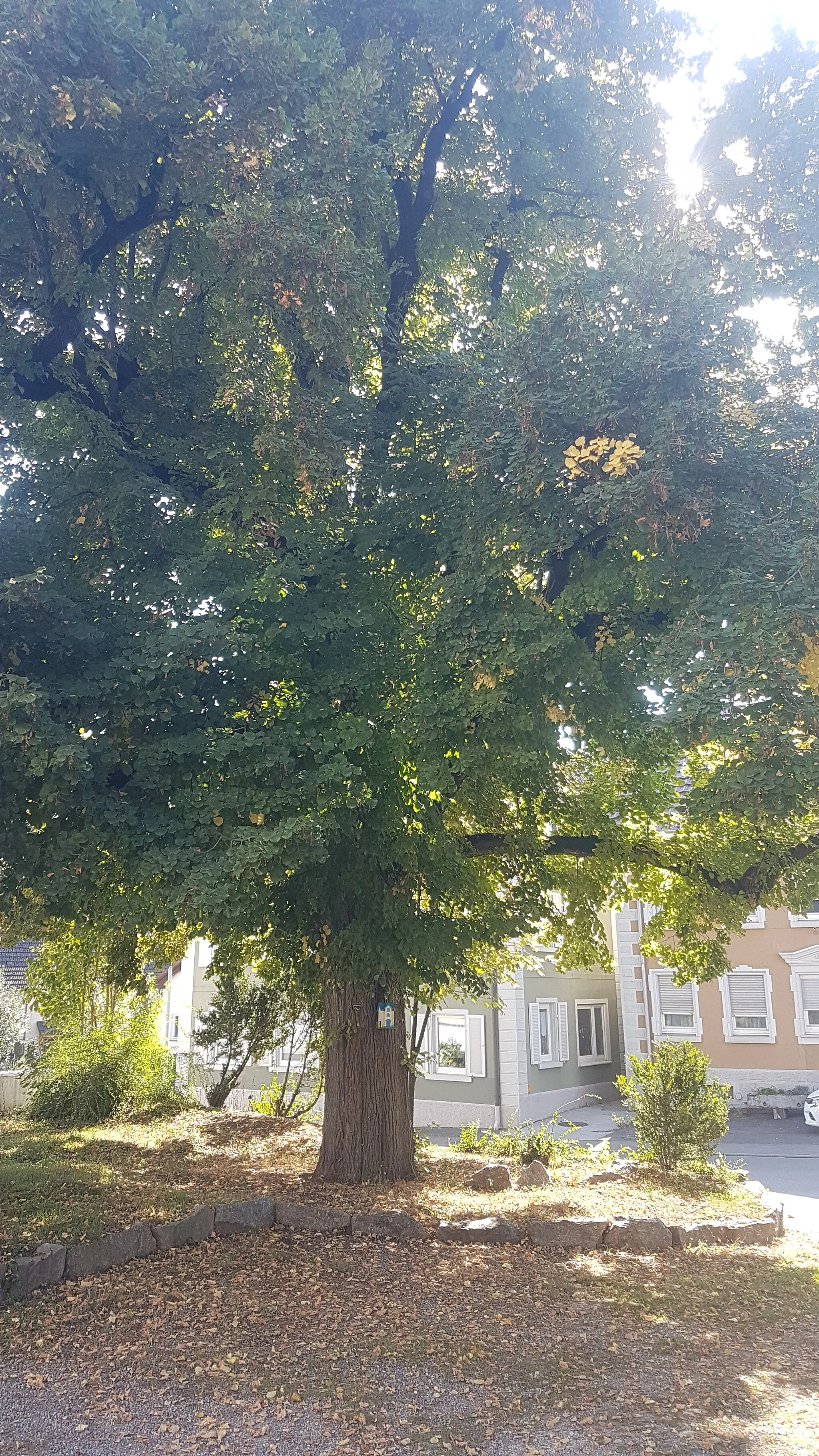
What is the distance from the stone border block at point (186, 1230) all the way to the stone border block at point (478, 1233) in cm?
198

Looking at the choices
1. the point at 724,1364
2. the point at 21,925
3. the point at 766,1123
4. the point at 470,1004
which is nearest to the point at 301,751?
the point at 21,925

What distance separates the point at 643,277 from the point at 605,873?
602 cm

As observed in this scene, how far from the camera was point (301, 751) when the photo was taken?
7562 millimetres

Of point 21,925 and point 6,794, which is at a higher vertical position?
point 6,794

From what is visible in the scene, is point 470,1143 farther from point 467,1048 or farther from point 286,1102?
point 467,1048

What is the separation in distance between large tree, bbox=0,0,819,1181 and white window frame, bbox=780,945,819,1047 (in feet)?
45.9

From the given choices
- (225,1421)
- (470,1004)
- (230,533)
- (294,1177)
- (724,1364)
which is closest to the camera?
(225,1421)

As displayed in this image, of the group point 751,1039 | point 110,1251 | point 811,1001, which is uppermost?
point 811,1001

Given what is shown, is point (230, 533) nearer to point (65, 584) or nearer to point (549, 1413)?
point (65, 584)

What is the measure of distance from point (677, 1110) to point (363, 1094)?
13.8ft

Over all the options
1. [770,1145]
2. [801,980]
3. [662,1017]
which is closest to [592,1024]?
[662,1017]

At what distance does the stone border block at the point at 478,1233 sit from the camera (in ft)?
26.6

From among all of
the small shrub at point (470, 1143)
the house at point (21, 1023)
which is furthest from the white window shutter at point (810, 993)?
the house at point (21, 1023)

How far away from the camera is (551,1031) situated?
21859 millimetres
